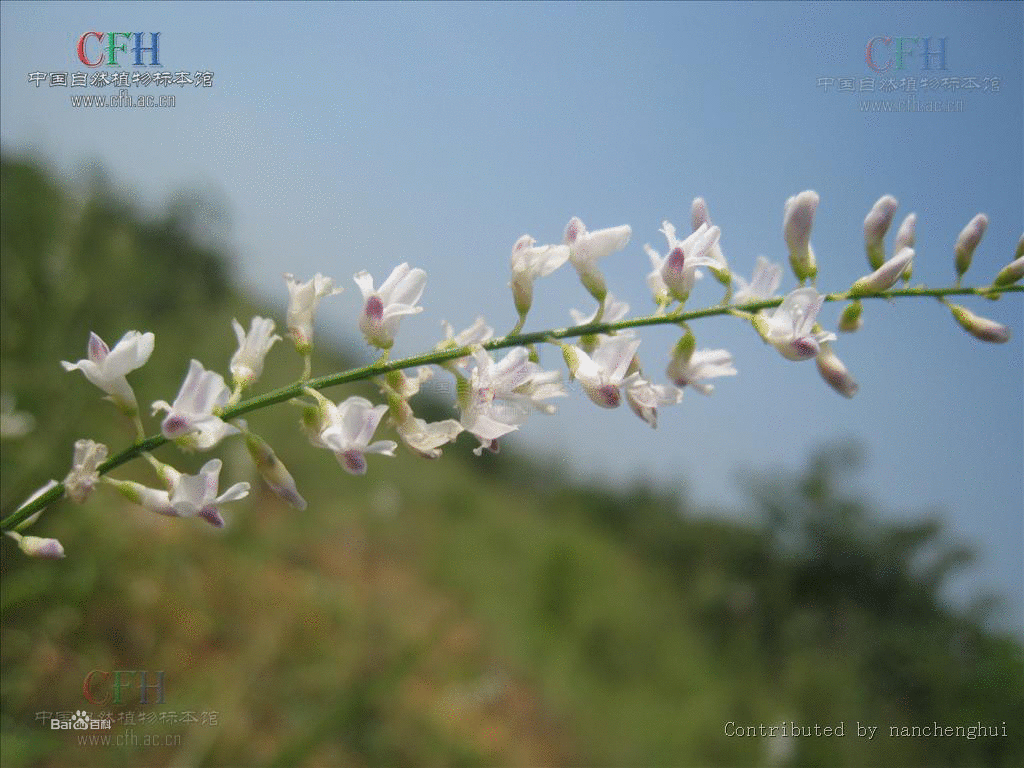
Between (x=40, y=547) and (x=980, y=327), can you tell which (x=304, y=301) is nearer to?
(x=40, y=547)

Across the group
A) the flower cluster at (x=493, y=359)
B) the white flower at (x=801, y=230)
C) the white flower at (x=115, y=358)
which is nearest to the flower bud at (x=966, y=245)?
the flower cluster at (x=493, y=359)

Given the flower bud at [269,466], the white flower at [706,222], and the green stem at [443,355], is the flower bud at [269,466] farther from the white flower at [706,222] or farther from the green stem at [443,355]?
the white flower at [706,222]

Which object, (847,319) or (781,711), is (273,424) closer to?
(781,711)

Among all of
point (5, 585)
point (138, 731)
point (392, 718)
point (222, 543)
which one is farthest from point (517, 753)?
point (5, 585)

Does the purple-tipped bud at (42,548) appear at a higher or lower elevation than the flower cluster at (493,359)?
lower

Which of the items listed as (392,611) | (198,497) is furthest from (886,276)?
(392,611)

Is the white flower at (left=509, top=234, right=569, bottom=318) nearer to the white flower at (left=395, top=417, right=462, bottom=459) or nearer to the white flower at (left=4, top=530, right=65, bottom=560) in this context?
the white flower at (left=395, top=417, right=462, bottom=459)

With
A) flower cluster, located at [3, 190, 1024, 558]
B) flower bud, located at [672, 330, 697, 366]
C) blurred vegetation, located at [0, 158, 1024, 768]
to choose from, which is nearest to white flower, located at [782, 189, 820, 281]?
flower cluster, located at [3, 190, 1024, 558]
